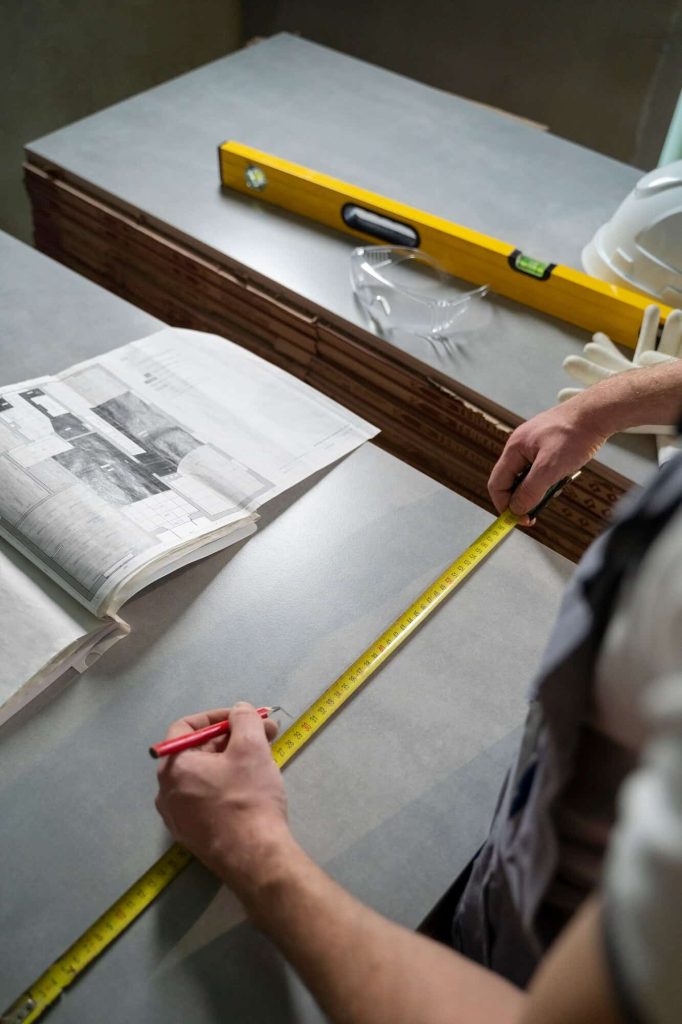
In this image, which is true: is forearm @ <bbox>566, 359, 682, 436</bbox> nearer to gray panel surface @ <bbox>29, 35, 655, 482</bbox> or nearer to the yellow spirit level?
gray panel surface @ <bbox>29, 35, 655, 482</bbox>

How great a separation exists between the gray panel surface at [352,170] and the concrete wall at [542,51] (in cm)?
68

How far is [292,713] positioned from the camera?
35.7 inches

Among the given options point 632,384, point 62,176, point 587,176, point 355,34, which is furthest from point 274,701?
point 355,34

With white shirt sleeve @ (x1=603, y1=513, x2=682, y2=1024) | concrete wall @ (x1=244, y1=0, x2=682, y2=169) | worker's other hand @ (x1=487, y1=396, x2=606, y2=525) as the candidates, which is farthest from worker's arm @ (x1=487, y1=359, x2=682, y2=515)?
concrete wall @ (x1=244, y1=0, x2=682, y2=169)

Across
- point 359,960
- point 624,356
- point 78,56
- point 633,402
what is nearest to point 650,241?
point 624,356

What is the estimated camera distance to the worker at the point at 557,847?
0.37m

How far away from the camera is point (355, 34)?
281cm

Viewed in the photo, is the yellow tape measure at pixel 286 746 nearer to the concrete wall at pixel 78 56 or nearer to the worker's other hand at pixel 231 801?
the worker's other hand at pixel 231 801

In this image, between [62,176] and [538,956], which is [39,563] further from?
[62,176]

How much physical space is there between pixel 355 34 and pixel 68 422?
224cm

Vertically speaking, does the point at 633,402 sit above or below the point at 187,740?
above

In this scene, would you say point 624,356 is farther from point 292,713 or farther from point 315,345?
point 292,713

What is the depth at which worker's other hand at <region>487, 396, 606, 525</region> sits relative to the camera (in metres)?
1.09

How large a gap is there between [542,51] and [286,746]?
7.81ft
